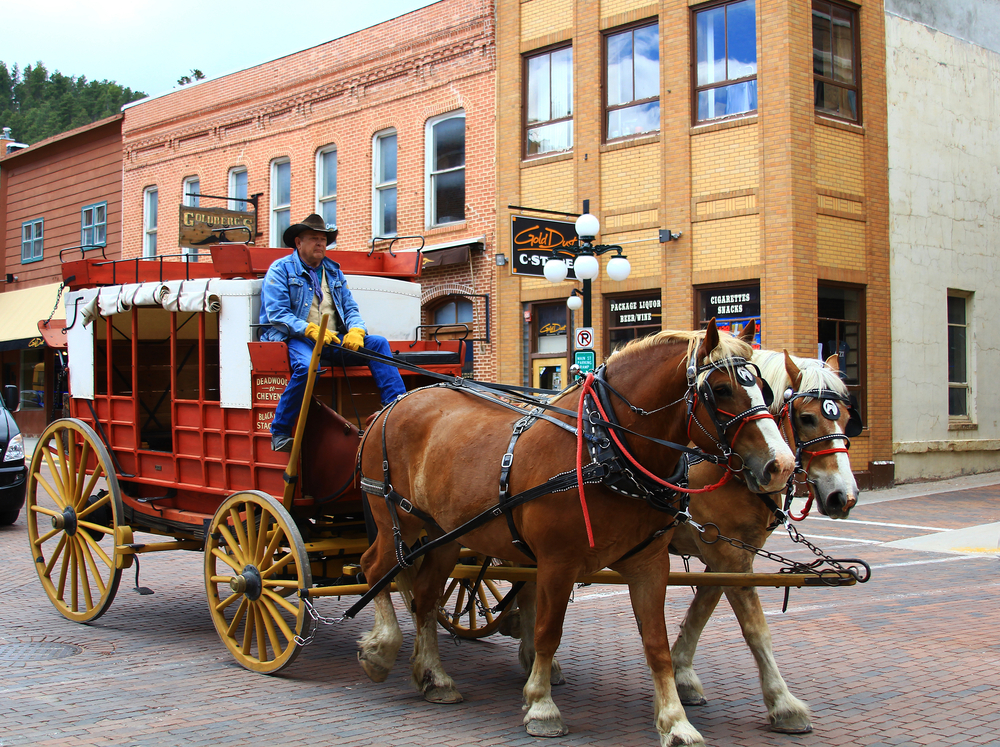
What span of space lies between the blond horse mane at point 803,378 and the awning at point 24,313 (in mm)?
24919

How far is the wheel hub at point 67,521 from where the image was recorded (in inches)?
301

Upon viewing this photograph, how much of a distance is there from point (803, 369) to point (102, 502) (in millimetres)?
5299

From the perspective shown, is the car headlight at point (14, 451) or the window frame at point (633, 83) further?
the window frame at point (633, 83)

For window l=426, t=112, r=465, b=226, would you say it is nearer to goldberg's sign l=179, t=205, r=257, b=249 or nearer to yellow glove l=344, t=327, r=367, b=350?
goldberg's sign l=179, t=205, r=257, b=249

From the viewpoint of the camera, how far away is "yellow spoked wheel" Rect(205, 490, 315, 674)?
18.9 ft

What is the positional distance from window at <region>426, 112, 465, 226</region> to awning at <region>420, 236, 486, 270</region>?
84cm

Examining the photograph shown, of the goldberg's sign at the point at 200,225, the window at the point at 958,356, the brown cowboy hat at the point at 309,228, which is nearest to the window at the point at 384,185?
the goldberg's sign at the point at 200,225

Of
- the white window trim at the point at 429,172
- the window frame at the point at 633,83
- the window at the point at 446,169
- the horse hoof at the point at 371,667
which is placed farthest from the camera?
the white window trim at the point at 429,172

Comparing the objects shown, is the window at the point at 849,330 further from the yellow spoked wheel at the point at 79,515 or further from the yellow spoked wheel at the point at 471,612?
the yellow spoked wheel at the point at 79,515

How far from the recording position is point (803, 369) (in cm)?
537

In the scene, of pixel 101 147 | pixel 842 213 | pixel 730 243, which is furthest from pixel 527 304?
pixel 101 147

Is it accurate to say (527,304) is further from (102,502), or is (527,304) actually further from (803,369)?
(803,369)

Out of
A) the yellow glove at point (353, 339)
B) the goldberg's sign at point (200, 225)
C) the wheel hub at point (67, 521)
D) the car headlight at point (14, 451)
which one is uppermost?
the goldberg's sign at point (200, 225)

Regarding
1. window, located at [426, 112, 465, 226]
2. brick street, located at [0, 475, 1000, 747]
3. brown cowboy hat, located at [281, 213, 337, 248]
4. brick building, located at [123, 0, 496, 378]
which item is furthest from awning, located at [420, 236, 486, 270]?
brown cowboy hat, located at [281, 213, 337, 248]
